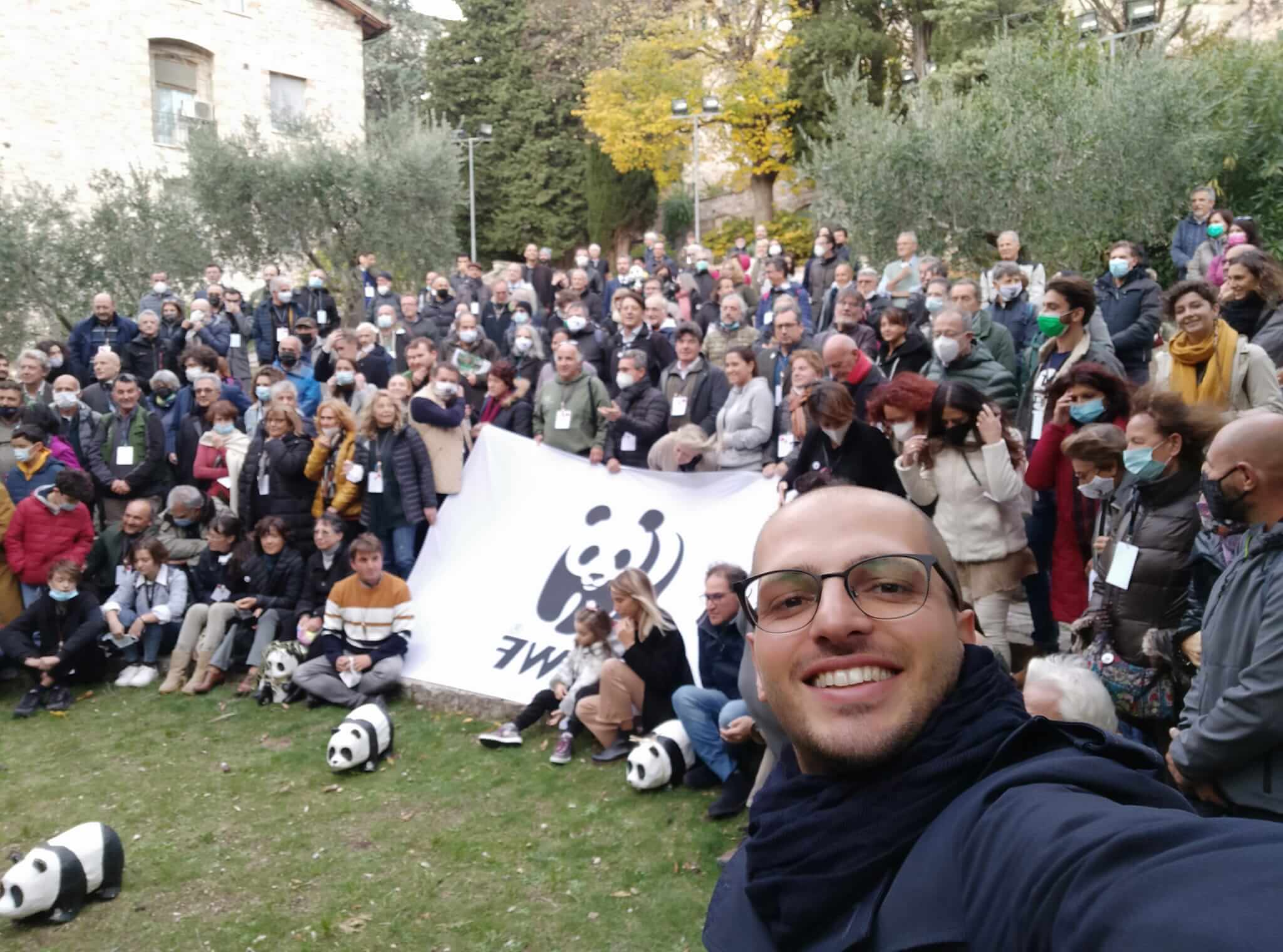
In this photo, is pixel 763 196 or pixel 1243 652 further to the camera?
pixel 763 196

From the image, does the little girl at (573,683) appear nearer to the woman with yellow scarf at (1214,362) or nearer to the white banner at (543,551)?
the white banner at (543,551)

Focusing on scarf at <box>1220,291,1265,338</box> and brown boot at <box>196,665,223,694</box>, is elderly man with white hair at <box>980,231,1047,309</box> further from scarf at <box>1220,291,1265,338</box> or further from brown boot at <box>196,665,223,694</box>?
brown boot at <box>196,665,223,694</box>

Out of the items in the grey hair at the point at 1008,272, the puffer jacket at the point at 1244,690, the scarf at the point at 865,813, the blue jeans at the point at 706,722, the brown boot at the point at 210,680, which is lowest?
the brown boot at the point at 210,680

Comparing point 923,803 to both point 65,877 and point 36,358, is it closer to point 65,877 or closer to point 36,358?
point 65,877

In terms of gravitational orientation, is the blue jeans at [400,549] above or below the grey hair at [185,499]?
below

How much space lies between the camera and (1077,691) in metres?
3.80

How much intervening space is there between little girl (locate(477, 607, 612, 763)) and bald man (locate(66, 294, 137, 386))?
9.01 metres

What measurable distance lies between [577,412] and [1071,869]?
27.0 ft

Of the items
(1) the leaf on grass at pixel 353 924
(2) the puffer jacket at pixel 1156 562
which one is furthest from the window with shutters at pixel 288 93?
(2) the puffer jacket at pixel 1156 562

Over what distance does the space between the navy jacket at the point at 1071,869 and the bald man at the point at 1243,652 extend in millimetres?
2259

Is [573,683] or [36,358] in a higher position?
[36,358]

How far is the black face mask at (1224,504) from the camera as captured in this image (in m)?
3.30

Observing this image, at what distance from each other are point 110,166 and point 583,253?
54.5ft

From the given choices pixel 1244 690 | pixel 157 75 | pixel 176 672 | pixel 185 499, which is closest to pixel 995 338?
pixel 1244 690
